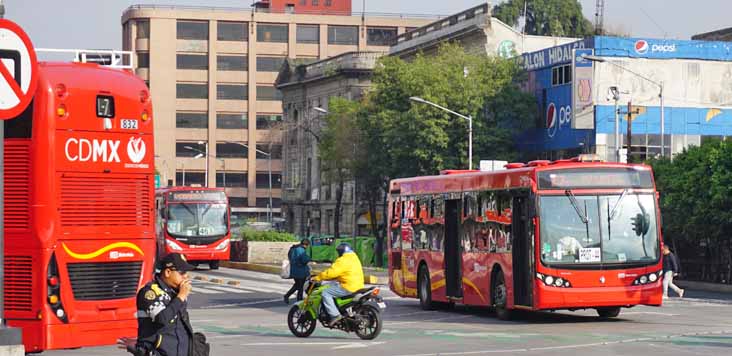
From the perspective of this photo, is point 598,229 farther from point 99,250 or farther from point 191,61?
point 191,61

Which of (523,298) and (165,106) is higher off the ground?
(165,106)

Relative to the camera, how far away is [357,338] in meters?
23.0

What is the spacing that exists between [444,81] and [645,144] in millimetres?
11061

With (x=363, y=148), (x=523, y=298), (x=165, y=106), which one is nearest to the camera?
(x=523, y=298)

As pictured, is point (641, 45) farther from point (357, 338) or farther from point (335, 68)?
point (357, 338)

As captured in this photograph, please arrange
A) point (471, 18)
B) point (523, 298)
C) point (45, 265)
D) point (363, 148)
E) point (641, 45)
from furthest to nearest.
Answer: point (471, 18), point (363, 148), point (641, 45), point (523, 298), point (45, 265)

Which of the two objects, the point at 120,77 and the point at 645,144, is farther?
the point at 645,144

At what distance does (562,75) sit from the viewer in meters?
74.8

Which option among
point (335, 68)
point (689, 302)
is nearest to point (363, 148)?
point (335, 68)

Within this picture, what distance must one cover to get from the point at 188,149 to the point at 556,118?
68527mm

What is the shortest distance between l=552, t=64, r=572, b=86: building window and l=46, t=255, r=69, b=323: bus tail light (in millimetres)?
59486

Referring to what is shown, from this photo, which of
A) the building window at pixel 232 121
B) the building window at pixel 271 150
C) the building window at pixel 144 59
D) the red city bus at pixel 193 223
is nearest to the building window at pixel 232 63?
the building window at pixel 232 121

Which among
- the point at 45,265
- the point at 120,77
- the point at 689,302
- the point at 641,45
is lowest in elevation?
the point at 689,302

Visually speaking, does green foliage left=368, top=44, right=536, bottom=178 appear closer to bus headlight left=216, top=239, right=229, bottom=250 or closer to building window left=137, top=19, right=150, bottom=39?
bus headlight left=216, top=239, right=229, bottom=250
